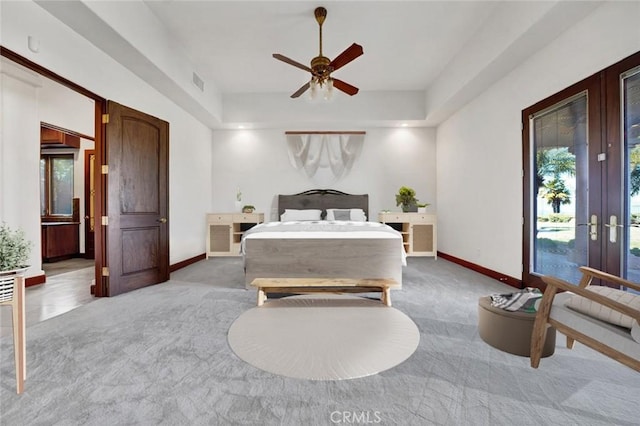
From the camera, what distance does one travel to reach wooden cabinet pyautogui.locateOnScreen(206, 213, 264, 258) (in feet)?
18.3

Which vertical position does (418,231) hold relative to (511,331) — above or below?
above

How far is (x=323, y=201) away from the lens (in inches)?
231

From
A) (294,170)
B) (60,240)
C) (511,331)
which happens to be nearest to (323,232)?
(511,331)

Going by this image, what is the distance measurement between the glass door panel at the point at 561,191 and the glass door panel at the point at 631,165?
26cm

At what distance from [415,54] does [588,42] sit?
2.09 meters

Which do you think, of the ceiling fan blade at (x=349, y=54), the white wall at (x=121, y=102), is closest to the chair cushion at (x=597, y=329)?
the ceiling fan blade at (x=349, y=54)

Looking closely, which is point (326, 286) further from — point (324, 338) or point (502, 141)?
point (502, 141)

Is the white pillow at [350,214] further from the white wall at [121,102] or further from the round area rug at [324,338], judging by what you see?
the round area rug at [324,338]

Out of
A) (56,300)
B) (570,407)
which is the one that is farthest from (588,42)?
(56,300)

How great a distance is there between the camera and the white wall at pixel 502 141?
240cm

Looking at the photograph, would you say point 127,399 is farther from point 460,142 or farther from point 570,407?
point 460,142

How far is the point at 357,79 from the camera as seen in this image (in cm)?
497

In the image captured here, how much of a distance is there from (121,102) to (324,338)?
3.59m

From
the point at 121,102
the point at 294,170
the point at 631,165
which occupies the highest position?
the point at 121,102
